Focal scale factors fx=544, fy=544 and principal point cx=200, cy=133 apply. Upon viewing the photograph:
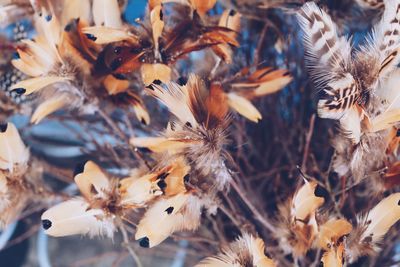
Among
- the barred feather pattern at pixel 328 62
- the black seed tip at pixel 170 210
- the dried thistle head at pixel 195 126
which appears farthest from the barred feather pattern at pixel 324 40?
the black seed tip at pixel 170 210

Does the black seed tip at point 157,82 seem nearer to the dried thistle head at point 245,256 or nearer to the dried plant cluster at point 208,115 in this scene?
the dried plant cluster at point 208,115

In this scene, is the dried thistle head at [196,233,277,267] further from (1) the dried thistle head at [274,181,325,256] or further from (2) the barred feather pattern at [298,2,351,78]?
(2) the barred feather pattern at [298,2,351,78]

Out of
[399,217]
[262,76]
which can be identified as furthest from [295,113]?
[399,217]

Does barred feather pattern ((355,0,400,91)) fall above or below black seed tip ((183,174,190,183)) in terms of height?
above

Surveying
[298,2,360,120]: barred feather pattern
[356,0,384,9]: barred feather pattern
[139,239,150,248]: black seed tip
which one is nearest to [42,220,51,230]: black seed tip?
[139,239,150,248]: black seed tip

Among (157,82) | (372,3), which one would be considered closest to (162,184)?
(157,82)

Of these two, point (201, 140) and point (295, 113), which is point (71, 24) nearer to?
point (201, 140)

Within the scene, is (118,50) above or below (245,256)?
above

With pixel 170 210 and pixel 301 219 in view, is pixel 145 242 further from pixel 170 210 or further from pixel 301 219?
pixel 301 219
